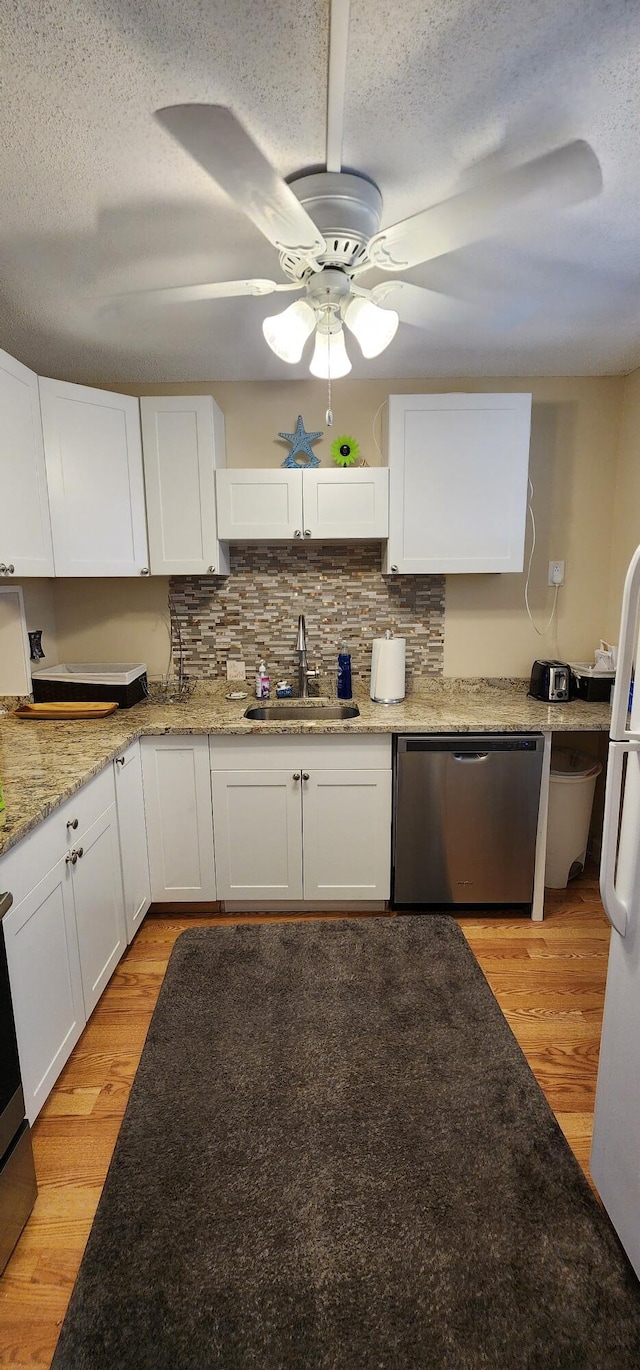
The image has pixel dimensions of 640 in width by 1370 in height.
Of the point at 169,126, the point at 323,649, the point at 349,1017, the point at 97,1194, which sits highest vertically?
the point at 169,126

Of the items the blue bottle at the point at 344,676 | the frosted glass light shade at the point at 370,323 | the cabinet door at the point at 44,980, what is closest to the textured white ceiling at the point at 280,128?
the frosted glass light shade at the point at 370,323

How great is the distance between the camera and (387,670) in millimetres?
2625

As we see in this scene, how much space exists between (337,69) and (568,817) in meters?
2.63

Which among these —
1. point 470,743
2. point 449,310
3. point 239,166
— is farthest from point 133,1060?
point 449,310

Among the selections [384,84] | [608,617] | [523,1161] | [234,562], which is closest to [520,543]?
[608,617]

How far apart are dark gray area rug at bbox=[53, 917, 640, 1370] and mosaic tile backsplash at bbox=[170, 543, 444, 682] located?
163cm

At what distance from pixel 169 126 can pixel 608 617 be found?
267 cm

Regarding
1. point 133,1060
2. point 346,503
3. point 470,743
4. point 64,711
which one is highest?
point 346,503

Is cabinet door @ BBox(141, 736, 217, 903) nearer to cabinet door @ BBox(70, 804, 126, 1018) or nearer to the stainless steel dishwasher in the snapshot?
cabinet door @ BBox(70, 804, 126, 1018)

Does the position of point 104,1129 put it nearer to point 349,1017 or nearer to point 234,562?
point 349,1017

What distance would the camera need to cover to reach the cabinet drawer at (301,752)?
7.79ft

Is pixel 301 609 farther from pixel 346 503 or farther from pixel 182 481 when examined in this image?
pixel 182 481

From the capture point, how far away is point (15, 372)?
2.05 metres

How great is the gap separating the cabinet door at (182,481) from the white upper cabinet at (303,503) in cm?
8
